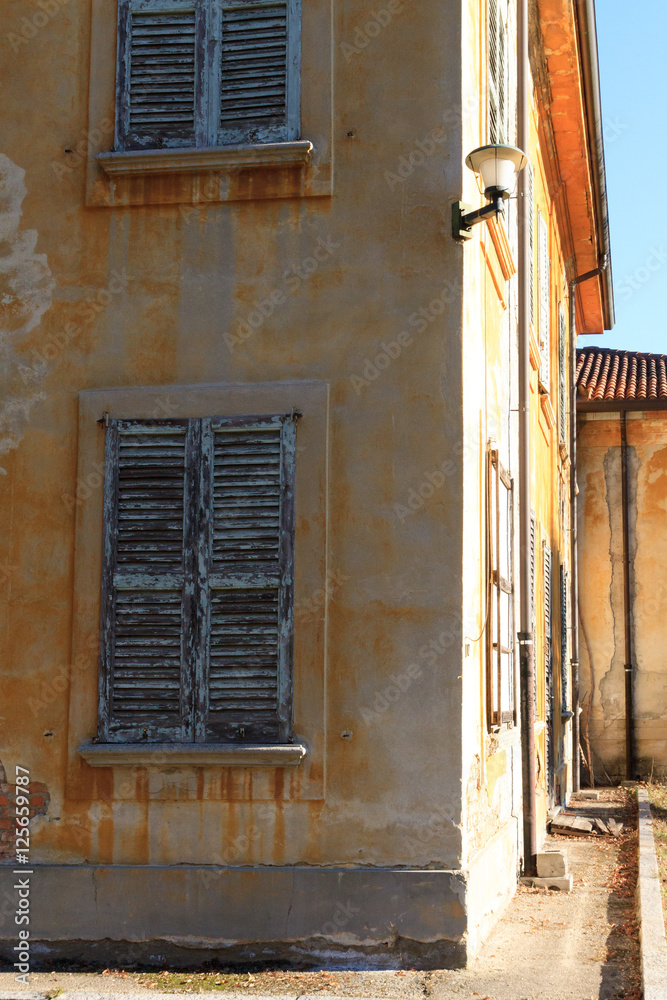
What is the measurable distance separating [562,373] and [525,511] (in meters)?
6.92

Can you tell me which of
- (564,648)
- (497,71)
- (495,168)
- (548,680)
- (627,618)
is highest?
(497,71)

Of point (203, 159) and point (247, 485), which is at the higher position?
point (203, 159)

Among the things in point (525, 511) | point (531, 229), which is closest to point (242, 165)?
point (525, 511)

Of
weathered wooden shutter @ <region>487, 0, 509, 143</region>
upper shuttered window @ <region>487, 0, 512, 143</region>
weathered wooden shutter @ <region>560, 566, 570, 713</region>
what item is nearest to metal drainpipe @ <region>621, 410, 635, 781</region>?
weathered wooden shutter @ <region>560, 566, 570, 713</region>

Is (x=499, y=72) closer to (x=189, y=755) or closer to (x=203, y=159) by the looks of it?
(x=203, y=159)

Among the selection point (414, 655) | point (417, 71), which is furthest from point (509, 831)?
point (417, 71)

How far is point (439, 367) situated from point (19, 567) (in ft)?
9.12

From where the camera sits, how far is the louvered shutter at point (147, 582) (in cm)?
668

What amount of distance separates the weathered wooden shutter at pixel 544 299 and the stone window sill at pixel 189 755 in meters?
6.74

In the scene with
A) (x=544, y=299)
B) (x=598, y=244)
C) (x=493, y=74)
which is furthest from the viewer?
(x=598, y=244)

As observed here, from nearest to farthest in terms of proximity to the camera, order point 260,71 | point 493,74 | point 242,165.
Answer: point 242,165, point 260,71, point 493,74

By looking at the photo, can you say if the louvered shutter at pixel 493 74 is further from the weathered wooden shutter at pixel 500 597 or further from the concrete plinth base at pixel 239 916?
the concrete plinth base at pixel 239 916

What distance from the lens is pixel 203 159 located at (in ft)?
23.1

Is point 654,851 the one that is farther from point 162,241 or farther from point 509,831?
point 162,241
